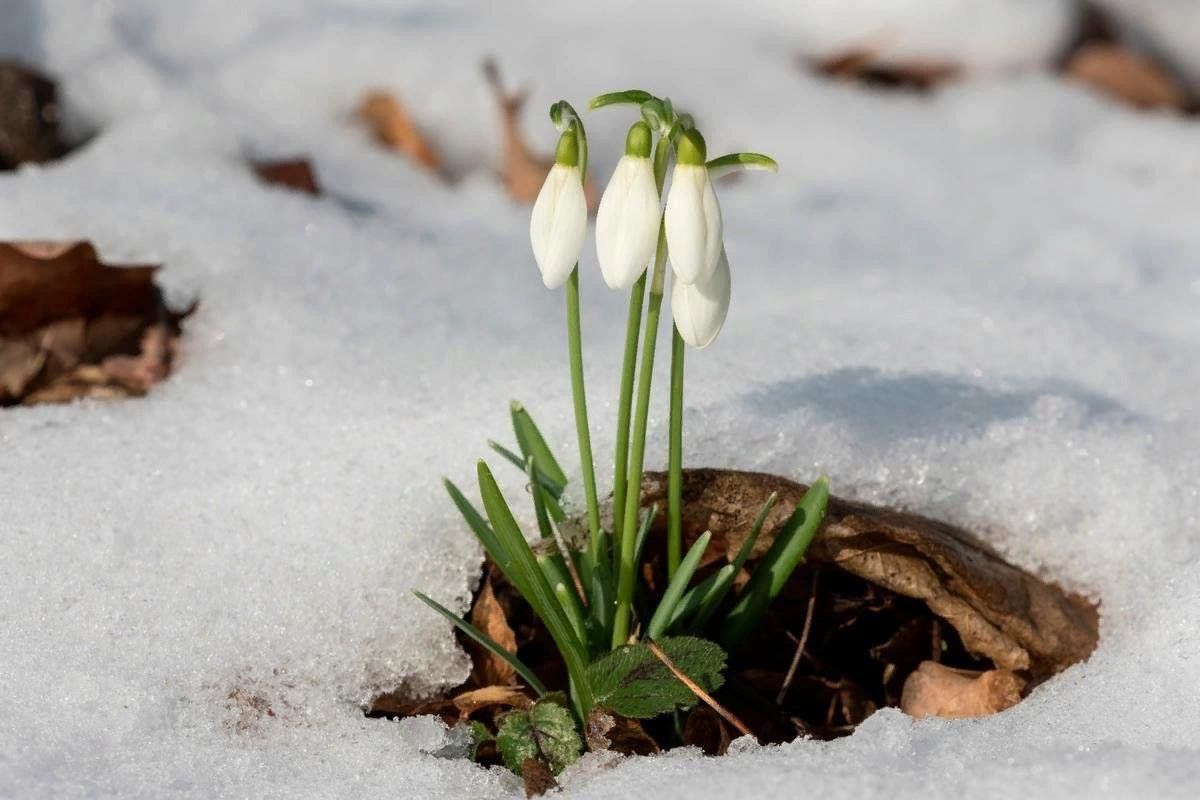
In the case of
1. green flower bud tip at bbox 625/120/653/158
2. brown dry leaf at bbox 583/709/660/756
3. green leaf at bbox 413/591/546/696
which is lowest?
brown dry leaf at bbox 583/709/660/756

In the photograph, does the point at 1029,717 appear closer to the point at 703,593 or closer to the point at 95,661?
the point at 703,593

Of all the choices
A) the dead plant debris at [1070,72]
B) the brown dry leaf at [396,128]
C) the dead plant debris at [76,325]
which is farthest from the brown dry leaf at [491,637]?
the dead plant debris at [1070,72]

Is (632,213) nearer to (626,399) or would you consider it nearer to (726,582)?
(626,399)

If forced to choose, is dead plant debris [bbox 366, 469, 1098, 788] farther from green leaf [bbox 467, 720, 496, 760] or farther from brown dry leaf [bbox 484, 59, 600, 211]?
brown dry leaf [bbox 484, 59, 600, 211]

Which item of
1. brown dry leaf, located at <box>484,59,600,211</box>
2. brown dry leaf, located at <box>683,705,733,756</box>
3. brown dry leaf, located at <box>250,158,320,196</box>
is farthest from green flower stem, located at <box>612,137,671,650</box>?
brown dry leaf, located at <box>484,59,600,211</box>

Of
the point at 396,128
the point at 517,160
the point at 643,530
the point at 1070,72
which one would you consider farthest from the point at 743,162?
the point at 1070,72

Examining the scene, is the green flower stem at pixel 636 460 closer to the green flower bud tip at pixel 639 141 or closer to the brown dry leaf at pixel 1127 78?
the green flower bud tip at pixel 639 141
